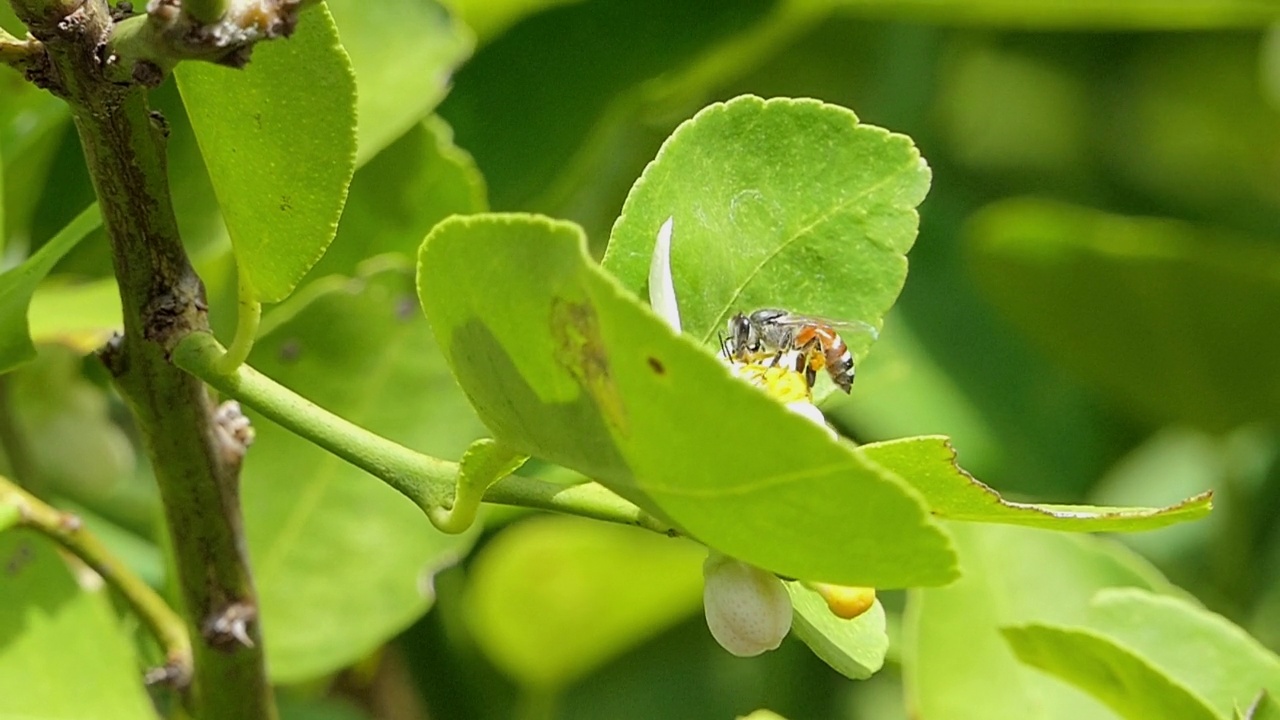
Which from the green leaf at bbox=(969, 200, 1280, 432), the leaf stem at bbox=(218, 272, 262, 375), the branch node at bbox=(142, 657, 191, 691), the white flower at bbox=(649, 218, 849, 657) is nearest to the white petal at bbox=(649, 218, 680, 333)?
the white flower at bbox=(649, 218, 849, 657)

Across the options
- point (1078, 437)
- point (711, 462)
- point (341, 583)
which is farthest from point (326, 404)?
point (1078, 437)

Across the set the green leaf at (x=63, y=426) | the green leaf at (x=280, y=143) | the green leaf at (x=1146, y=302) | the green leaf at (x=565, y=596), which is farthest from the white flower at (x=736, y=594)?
the green leaf at (x=1146, y=302)

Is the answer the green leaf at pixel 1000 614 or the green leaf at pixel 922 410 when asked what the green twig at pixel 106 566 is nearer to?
the green leaf at pixel 1000 614

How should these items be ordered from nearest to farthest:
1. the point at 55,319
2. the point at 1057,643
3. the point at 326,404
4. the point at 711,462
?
the point at 711,462, the point at 1057,643, the point at 55,319, the point at 326,404

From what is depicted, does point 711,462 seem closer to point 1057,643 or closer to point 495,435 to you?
point 495,435

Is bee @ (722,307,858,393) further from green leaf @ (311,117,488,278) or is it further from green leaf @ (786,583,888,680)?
green leaf @ (311,117,488,278)

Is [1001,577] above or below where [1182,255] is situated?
above
